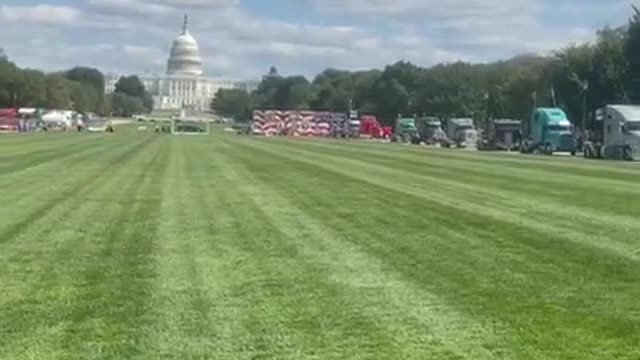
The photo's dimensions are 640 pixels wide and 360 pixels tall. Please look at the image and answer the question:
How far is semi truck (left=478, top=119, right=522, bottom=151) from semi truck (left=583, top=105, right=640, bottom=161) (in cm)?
3109

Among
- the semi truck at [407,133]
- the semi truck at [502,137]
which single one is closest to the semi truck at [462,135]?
the semi truck at [502,137]

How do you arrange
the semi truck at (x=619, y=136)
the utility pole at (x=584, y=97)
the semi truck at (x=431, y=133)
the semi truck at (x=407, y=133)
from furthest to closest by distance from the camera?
the semi truck at (x=407, y=133)
the semi truck at (x=431, y=133)
the utility pole at (x=584, y=97)
the semi truck at (x=619, y=136)

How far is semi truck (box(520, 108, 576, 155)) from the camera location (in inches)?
3971

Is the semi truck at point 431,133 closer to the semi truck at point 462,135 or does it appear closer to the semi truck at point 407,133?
the semi truck at point 407,133

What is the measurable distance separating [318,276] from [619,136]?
71.3 m

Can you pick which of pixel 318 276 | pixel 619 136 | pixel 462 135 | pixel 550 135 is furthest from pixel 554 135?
pixel 318 276

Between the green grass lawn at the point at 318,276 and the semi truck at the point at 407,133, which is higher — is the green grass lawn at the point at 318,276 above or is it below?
above

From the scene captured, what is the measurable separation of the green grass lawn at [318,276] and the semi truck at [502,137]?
88.9 m

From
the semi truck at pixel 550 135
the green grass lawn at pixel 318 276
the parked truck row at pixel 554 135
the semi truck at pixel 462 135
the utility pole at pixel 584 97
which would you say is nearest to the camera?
the green grass lawn at pixel 318 276

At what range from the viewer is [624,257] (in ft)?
62.0

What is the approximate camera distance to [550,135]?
101938mm

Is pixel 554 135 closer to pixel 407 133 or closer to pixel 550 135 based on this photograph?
pixel 550 135

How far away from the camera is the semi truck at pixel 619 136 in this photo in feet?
275

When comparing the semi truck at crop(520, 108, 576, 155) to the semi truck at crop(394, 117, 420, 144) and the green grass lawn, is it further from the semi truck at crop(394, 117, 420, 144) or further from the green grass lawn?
the green grass lawn
